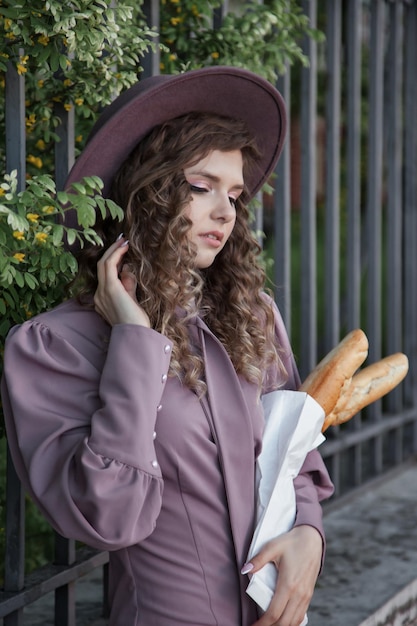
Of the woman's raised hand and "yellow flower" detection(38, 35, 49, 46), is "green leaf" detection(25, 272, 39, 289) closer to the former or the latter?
the woman's raised hand

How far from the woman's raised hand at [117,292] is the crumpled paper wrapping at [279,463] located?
0.41 metres

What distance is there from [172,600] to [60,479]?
38 centimetres

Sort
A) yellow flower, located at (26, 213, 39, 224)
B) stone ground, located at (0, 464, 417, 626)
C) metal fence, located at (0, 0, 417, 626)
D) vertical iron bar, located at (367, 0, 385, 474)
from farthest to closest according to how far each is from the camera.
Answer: vertical iron bar, located at (367, 0, 385, 474) < metal fence, located at (0, 0, 417, 626) < stone ground, located at (0, 464, 417, 626) < yellow flower, located at (26, 213, 39, 224)

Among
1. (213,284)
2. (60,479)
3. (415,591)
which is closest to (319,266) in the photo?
(415,591)

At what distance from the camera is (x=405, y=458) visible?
4.96 metres

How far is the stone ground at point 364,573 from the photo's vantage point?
3.00 meters

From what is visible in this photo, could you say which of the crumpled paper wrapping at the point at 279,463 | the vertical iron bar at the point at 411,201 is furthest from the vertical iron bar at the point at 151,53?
the vertical iron bar at the point at 411,201

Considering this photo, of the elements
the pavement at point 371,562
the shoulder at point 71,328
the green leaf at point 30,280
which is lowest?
the pavement at point 371,562

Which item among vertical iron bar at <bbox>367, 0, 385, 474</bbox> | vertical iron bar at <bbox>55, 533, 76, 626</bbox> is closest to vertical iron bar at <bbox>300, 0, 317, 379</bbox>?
vertical iron bar at <bbox>367, 0, 385, 474</bbox>

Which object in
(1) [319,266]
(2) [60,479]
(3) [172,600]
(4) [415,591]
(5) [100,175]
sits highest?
(5) [100,175]

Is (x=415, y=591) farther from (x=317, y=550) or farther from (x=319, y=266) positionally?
(x=319, y=266)

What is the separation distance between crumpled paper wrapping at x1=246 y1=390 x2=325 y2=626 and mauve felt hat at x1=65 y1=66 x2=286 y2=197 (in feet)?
2.11

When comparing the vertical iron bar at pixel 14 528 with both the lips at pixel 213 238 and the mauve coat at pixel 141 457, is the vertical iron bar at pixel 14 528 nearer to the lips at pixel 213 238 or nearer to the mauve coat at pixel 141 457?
the mauve coat at pixel 141 457

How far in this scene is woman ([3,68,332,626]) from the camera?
5.95 ft
